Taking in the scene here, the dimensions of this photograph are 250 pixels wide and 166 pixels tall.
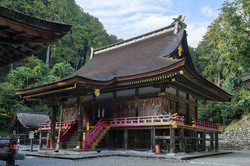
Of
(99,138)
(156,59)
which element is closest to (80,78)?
(99,138)

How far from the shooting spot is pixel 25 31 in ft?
16.2

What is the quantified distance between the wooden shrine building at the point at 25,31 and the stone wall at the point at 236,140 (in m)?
24.0

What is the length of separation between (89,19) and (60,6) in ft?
24.1

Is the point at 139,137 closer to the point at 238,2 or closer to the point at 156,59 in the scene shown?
the point at 156,59

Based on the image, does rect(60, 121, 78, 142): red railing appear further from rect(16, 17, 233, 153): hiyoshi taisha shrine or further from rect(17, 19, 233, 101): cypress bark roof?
rect(17, 19, 233, 101): cypress bark roof

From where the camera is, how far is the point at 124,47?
79.4ft

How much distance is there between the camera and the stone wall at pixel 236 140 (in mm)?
25031

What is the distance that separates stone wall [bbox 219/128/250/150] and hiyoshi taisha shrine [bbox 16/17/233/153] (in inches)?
325

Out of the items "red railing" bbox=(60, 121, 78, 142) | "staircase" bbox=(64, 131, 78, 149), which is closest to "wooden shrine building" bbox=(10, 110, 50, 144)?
"red railing" bbox=(60, 121, 78, 142)

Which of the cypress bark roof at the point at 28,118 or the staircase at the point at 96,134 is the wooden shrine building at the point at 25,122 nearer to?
the cypress bark roof at the point at 28,118

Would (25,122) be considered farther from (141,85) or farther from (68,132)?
(141,85)

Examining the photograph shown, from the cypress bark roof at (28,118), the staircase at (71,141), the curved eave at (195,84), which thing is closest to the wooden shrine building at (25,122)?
the cypress bark roof at (28,118)

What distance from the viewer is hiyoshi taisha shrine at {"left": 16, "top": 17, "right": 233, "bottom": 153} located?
14359mm

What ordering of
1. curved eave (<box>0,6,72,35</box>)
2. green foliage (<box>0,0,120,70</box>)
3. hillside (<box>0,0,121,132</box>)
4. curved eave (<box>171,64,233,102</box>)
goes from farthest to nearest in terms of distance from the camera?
green foliage (<box>0,0,120,70</box>) < hillside (<box>0,0,121,132</box>) < curved eave (<box>171,64,233,102</box>) < curved eave (<box>0,6,72,35</box>)
